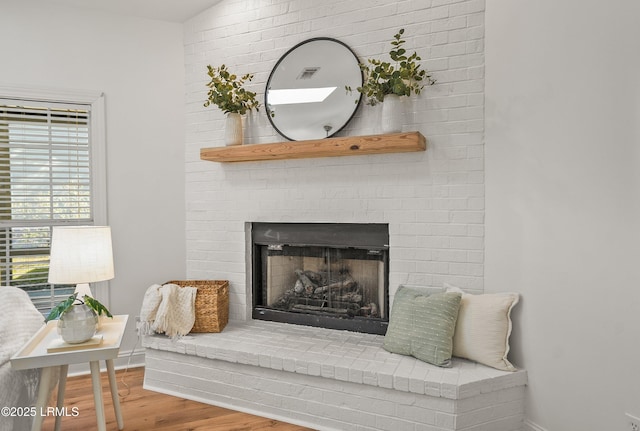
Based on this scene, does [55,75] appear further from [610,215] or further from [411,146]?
[610,215]

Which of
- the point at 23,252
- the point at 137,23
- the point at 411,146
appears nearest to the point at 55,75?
the point at 137,23

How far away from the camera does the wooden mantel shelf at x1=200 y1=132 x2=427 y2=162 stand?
2.49 metres

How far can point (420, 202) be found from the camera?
8.75ft

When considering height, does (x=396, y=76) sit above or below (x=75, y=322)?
above

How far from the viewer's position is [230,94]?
299 centimetres

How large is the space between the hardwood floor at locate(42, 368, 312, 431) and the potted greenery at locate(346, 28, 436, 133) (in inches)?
72.6

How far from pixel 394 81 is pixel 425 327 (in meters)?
1.38

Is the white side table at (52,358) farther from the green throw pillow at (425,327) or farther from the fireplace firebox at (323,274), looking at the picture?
the green throw pillow at (425,327)

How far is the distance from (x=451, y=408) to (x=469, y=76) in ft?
5.81

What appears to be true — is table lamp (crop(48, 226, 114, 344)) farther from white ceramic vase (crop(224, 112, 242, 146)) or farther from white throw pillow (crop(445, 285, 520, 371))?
white throw pillow (crop(445, 285, 520, 371))

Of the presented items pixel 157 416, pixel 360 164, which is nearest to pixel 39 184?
pixel 157 416

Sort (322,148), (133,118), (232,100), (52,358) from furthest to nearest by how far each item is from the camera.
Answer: (133,118)
(232,100)
(322,148)
(52,358)

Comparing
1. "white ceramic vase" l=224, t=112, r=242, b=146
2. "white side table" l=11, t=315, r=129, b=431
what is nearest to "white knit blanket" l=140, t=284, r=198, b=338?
"white side table" l=11, t=315, r=129, b=431

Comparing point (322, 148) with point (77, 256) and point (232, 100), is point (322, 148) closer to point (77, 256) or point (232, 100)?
point (232, 100)
